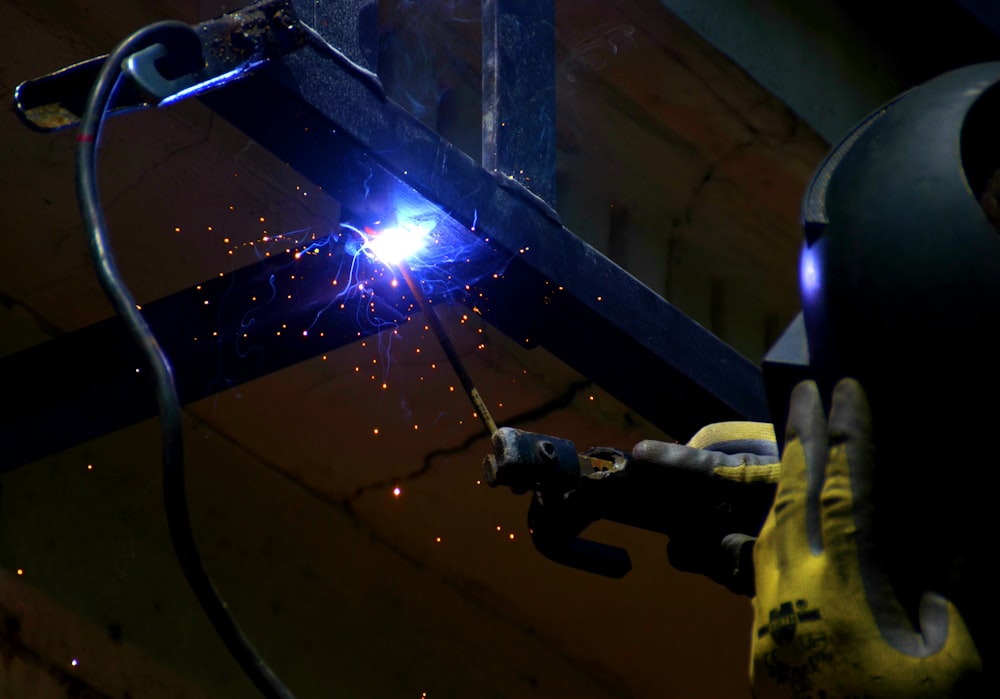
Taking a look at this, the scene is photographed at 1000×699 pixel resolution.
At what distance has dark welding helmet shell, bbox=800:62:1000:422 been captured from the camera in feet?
4.47

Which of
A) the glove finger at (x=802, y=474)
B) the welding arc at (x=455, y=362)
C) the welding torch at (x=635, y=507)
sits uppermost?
the welding arc at (x=455, y=362)

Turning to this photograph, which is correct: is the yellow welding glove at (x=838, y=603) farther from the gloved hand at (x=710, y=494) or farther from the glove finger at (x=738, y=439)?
the glove finger at (x=738, y=439)

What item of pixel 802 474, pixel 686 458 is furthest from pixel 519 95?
pixel 802 474

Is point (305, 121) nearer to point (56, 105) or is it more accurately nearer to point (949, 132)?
point (56, 105)

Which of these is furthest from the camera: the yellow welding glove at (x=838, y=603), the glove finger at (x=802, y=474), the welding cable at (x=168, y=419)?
the glove finger at (x=802, y=474)

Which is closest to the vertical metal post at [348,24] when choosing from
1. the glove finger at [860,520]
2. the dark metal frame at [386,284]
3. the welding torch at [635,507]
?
the dark metal frame at [386,284]

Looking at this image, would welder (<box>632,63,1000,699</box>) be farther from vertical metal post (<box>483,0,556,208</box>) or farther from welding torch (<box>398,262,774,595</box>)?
vertical metal post (<box>483,0,556,208</box>)

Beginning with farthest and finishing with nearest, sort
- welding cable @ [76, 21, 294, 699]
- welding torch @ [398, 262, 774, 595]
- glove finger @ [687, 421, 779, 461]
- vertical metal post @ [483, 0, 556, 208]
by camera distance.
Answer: vertical metal post @ [483, 0, 556, 208], glove finger @ [687, 421, 779, 461], welding torch @ [398, 262, 774, 595], welding cable @ [76, 21, 294, 699]

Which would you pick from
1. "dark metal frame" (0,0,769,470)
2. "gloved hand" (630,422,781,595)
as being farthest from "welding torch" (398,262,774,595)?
"dark metal frame" (0,0,769,470)

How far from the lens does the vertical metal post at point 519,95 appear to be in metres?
2.36

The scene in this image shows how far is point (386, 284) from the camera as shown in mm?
2469

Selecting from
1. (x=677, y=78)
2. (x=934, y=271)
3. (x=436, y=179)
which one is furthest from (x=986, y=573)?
(x=677, y=78)

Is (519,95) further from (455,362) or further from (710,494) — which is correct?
(710,494)

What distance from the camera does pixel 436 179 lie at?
216cm
